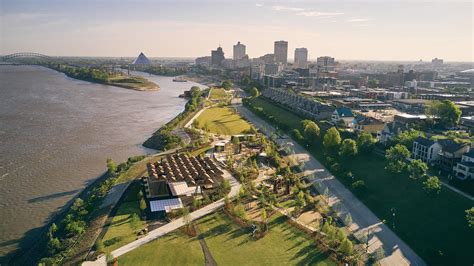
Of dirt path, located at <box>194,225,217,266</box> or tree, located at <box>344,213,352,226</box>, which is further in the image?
tree, located at <box>344,213,352,226</box>

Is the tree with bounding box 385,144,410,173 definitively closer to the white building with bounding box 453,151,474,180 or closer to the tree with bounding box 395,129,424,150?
the tree with bounding box 395,129,424,150

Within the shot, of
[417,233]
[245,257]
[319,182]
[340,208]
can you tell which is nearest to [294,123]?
[319,182]

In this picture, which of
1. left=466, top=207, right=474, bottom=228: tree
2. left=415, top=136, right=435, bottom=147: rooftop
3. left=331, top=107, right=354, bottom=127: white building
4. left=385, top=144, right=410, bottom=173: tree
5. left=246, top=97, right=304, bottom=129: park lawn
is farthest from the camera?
left=246, top=97, right=304, bottom=129: park lawn

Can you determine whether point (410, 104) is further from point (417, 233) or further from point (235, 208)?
point (235, 208)

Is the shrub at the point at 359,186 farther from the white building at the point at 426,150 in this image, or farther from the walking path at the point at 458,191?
the white building at the point at 426,150

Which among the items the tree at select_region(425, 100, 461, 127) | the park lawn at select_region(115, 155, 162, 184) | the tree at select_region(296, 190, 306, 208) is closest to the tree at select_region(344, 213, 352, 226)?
the tree at select_region(296, 190, 306, 208)

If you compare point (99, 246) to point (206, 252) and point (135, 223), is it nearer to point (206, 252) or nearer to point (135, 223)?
point (135, 223)

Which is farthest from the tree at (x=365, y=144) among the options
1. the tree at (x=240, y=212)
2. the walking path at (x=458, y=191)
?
the tree at (x=240, y=212)
